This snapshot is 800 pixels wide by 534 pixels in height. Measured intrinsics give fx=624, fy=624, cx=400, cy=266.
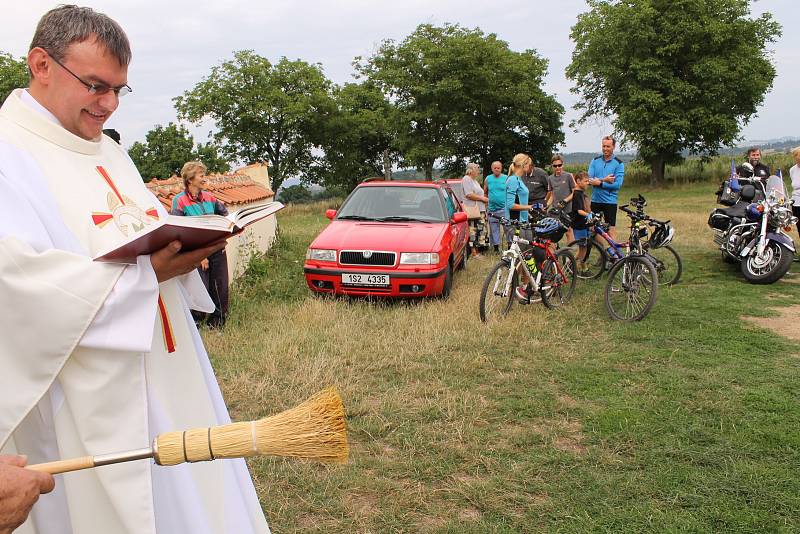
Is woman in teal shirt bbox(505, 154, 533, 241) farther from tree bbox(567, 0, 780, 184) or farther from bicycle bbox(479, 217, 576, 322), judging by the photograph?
tree bbox(567, 0, 780, 184)

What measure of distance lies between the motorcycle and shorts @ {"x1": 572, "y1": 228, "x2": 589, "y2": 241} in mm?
2224

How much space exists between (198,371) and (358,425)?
2354 mm

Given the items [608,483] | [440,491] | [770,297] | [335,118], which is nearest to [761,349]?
→ [770,297]

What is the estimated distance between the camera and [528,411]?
4.58m

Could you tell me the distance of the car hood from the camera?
778cm

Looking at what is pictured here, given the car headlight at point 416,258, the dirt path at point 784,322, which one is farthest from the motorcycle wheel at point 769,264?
the car headlight at point 416,258

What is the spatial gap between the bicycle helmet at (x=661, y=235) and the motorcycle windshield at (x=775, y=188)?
2092 millimetres

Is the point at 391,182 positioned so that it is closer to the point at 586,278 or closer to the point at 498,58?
the point at 586,278

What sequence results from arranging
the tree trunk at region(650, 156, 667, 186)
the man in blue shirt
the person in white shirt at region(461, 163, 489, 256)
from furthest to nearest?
the tree trunk at region(650, 156, 667, 186) < the person in white shirt at region(461, 163, 489, 256) < the man in blue shirt

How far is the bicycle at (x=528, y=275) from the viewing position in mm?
7160

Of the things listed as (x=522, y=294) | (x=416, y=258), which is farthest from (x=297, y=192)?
(x=522, y=294)

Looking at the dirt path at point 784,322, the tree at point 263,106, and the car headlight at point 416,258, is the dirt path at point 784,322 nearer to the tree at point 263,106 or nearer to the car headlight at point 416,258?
the car headlight at point 416,258

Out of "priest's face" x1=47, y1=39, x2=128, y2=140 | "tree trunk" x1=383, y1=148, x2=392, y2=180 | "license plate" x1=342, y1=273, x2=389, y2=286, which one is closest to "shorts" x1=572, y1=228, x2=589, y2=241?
"license plate" x1=342, y1=273, x2=389, y2=286

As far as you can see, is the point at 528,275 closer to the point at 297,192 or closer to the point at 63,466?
the point at 63,466
